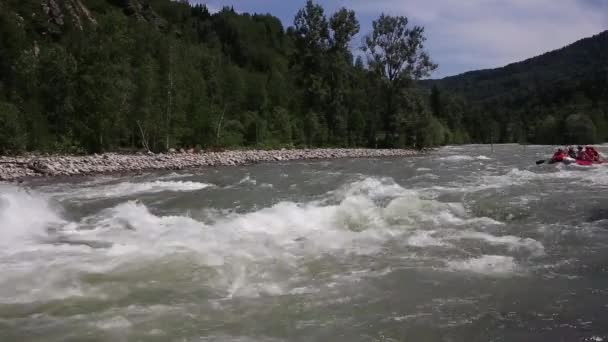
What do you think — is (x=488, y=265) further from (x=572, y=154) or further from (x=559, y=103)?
(x=559, y=103)

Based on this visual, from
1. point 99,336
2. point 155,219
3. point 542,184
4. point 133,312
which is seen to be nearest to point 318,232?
point 155,219

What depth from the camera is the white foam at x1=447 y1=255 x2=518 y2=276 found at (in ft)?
20.5

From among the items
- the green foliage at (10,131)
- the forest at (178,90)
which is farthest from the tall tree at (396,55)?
the green foliage at (10,131)

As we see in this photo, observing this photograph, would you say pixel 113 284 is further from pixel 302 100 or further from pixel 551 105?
pixel 551 105

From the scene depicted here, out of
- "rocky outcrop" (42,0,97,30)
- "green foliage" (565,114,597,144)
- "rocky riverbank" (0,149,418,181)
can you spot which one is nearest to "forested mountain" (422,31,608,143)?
"green foliage" (565,114,597,144)

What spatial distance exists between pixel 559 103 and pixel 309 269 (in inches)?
5256

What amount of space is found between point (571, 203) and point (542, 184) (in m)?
3.83

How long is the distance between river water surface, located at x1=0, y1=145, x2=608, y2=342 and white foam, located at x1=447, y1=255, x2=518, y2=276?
3 centimetres

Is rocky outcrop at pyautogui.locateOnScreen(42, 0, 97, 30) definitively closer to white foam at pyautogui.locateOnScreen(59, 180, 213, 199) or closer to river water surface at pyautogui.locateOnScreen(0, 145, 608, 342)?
white foam at pyautogui.locateOnScreen(59, 180, 213, 199)

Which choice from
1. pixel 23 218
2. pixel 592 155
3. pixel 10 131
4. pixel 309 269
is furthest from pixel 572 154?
pixel 10 131

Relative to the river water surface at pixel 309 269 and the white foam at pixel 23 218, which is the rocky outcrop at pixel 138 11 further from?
the river water surface at pixel 309 269

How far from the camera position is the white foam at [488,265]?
20.5ft

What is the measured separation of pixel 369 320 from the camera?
491 cm

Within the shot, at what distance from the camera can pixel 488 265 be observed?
255 inches
